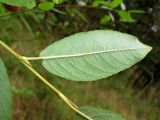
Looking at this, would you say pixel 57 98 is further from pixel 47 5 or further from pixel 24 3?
pixel 24 3

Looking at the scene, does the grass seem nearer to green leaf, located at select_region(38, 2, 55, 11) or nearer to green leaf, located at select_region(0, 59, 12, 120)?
green leaf, located at select_region(38, 2, 55, 11)

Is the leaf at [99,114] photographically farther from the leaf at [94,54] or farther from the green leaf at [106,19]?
the green leaf at [106,19]

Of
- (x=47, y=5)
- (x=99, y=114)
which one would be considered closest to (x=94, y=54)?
(x=99, y=114)

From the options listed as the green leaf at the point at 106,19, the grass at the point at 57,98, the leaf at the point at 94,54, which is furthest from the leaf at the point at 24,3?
the grass at the point at 57,98

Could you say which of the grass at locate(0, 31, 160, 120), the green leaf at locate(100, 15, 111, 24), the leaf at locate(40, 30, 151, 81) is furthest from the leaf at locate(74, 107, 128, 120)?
the grass at locate(0, 31, 160, 120)

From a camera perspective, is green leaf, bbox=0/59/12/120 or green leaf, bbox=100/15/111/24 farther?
green leaf, bbox=100/15/111/24

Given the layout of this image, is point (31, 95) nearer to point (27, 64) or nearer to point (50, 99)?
point (50, 99)

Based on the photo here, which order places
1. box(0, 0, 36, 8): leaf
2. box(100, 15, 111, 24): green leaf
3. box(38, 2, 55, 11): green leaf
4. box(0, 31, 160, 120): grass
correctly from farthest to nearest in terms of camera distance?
box(0, 31, 160, 120): grass < box(100, 15, 111, 24): green leaf < box(38, 2, 55, 11): green leaf < box(0, 0, 36, 8): leaf
